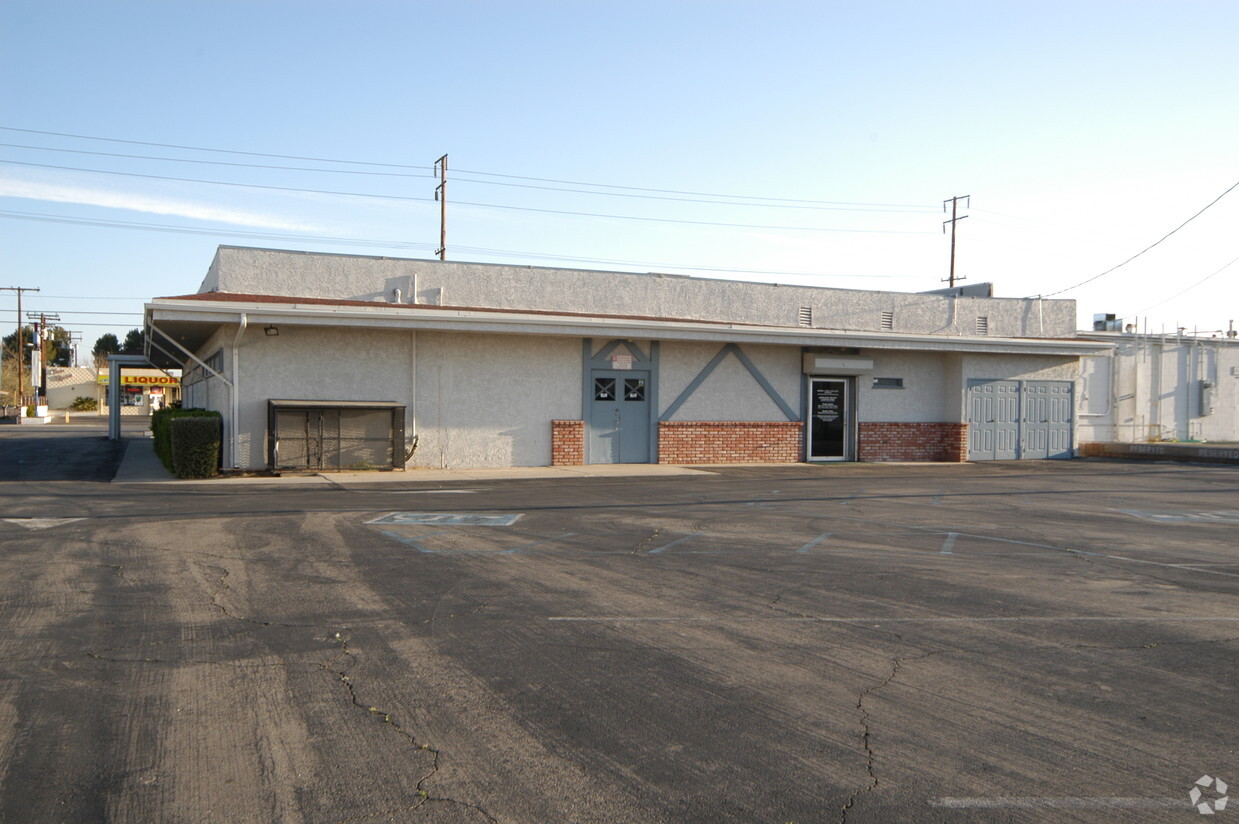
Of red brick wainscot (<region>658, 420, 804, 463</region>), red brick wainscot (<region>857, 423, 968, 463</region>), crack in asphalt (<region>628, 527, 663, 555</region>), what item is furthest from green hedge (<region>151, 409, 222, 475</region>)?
red brick wainscot (<region>857, 423, 968, 463</region>)

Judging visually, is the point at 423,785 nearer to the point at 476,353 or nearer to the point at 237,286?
the point at 476,353

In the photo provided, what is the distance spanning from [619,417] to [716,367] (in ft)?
9.12

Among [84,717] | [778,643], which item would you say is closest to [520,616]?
[778,643]

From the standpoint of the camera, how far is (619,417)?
23.7m

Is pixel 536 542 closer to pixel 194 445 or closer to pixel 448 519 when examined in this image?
pixel 448 519

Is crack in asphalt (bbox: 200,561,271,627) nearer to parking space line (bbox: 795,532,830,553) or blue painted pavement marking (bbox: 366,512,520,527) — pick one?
blue painted pavement marking (bbox: 366,512,520,527)

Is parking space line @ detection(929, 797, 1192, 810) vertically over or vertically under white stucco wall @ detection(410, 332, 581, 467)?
under

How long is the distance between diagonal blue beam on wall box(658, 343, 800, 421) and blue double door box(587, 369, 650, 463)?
659mm

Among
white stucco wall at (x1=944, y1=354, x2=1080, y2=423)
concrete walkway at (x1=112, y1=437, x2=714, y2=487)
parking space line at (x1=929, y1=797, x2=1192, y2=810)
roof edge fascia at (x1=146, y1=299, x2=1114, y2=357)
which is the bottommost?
concrete walkway at (x1=112, y1=437, x2=714, y2=487)

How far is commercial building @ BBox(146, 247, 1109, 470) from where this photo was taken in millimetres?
20484

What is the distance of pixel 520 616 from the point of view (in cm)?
738

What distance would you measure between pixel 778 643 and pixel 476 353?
646 inches

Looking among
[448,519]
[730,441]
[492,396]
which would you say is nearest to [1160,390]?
[730,441]

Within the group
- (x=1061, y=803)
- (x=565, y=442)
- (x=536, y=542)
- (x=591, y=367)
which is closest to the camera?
(x=1061, y=803)
